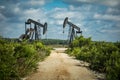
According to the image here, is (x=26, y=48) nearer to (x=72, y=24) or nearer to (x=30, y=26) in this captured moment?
(x=30, y=26)

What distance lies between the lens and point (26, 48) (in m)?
25.9

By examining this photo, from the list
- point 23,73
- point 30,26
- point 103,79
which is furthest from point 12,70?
point 30,26

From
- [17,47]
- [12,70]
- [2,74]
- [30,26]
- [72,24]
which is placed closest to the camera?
[2,74]

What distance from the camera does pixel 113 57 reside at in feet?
77.8

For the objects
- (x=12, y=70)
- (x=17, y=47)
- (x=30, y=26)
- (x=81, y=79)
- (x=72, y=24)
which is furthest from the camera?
(x=72, y=24)

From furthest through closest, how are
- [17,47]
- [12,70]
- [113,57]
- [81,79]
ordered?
[17,47] < [113,57] < [81,79] < [12,70]

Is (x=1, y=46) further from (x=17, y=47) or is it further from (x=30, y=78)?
(x=17, y=47)

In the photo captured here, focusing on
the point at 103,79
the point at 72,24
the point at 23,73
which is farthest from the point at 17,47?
the point at 72,24

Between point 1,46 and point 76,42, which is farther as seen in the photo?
point 76,42

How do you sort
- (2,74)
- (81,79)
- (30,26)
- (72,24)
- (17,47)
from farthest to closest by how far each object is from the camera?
(72,24) → (30,26) → (17,47) → (81,79) → (2,74)

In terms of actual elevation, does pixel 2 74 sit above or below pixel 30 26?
below

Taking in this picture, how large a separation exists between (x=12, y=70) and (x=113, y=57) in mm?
9038

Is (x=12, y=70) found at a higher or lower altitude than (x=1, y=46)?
lower

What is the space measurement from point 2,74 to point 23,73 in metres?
3.78
